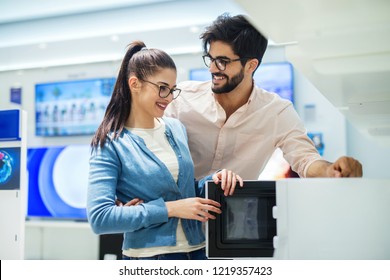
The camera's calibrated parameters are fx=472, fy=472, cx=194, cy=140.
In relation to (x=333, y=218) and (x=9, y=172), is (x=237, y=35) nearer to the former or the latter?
(x=333, y=218)

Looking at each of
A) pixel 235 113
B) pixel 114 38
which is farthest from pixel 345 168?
pixel 114 38

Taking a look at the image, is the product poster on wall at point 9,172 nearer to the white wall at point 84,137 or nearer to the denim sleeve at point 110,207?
the white wall at point 84,137

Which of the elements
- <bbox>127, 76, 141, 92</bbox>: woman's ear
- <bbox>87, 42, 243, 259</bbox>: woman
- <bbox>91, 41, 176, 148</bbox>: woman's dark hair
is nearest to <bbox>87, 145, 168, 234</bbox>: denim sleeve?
<bbox>87, 42, 243, 259</bbox>: woman

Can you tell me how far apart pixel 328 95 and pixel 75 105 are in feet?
5.77

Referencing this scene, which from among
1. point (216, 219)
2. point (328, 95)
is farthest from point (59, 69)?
point (328, 95)

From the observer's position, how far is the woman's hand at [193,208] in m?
1.35

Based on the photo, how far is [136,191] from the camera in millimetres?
1407

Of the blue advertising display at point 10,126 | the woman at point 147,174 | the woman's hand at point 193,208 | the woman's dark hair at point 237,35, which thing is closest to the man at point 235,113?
the woman's dark hair at point 237,35

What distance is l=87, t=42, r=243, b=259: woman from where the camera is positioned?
4.40ft

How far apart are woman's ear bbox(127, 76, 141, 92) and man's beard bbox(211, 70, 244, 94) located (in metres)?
0.33

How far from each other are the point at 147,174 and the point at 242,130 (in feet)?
1.62

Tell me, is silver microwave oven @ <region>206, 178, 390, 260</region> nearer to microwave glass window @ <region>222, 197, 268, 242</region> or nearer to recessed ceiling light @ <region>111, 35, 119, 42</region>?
microwave glass window @ <region>222, 197, 268, 242</region>

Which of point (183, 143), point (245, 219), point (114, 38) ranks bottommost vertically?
point (245, 219)

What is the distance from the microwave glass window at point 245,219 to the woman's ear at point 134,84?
1.50 ft
